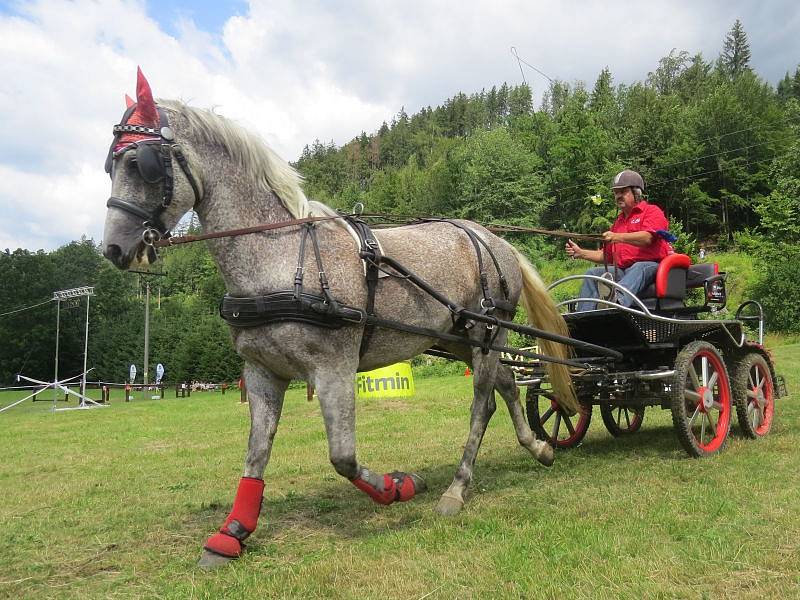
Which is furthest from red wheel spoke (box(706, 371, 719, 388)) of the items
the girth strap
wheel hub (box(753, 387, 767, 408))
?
the girth strap

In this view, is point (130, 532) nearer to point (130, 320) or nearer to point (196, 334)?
point (196, 334)

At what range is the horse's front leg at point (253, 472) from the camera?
11.5ft

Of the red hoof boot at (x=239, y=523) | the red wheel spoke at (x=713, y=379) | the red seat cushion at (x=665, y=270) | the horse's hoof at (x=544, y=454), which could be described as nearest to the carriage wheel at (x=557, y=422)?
the horse's hoof at (x=544, y=454)

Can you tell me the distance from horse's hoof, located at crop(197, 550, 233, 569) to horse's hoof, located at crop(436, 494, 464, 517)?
4.64ft

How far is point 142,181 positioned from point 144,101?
42cm

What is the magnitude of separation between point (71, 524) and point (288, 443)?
12.8 ft

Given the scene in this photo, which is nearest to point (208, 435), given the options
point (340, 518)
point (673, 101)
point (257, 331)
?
point (340, 518)

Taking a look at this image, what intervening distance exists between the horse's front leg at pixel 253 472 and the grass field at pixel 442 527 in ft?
0.38

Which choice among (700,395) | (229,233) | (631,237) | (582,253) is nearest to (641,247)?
(631,237)

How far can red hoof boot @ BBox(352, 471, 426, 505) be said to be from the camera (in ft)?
13.1

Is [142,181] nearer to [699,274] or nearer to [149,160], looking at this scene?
[149,160]

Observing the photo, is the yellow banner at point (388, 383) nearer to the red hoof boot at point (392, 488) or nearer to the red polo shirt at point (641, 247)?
the red polo shirt at point (641, 247)

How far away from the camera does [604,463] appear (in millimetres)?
5719

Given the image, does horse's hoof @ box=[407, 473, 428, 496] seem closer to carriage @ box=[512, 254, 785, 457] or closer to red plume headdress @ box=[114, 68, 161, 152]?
carriage @ box=[512, 254, 785, 457]
